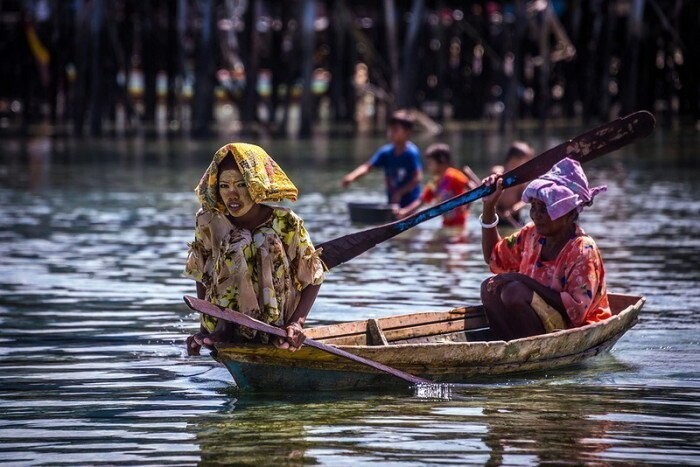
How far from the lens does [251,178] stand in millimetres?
7051

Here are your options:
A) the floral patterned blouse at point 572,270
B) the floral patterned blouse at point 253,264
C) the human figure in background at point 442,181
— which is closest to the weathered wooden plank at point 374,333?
the floral patterned blouse at point 572,270

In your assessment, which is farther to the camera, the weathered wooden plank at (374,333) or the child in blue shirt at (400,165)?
the child in blue shirt at (400,165)

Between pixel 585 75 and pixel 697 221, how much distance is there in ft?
68.2

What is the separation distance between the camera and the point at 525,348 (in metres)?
8.03

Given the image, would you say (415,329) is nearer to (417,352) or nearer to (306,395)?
(417,352)

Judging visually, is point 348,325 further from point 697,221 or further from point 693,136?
point 693,136

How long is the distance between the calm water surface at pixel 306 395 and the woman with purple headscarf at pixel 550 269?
0.30 metres

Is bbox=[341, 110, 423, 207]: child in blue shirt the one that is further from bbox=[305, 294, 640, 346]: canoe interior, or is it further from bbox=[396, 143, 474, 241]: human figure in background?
bbox=[305, 294, 640, 346]: canoe interior

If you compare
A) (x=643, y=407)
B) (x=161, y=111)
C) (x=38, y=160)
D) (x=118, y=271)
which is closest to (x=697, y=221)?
(x=118, y=271)

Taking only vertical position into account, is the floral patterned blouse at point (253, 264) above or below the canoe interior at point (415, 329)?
above

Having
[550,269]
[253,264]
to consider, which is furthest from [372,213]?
[253,264]

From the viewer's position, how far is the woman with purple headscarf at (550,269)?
8.10 meters

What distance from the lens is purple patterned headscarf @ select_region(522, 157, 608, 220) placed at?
26.4ft

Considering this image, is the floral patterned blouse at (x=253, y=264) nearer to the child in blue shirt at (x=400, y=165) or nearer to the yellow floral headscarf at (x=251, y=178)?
the yellow floral headscarf at (x=251, y=178)
